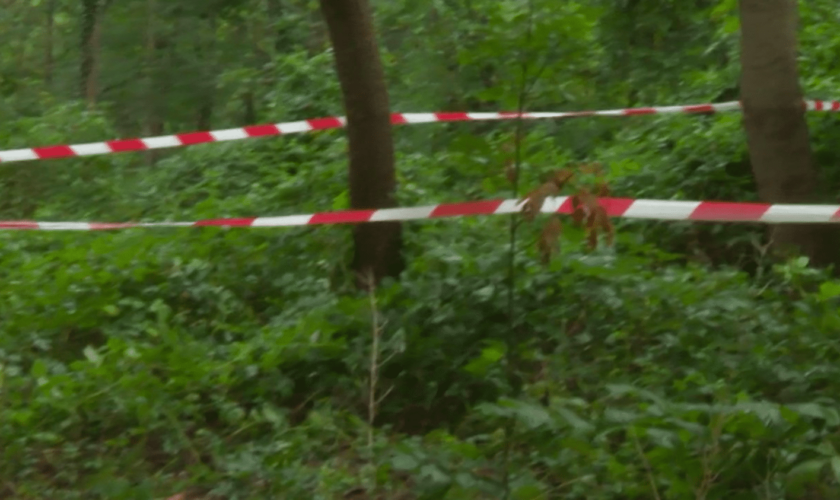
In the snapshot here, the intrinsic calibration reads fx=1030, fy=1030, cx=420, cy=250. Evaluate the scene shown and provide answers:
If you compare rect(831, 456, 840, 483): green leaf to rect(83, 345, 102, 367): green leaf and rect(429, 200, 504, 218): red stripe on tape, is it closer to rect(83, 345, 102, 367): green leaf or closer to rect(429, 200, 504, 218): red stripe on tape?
rect(429, 200, 504, 218): red stripe on tape

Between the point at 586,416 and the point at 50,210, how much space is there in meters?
6.39

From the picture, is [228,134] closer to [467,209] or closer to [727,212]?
[467,209]

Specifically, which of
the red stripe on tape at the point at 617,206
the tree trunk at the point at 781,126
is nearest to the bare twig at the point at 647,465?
the red stripe on tape at the point at 617,206

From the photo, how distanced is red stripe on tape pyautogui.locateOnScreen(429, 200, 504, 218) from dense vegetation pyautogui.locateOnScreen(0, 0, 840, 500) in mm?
152

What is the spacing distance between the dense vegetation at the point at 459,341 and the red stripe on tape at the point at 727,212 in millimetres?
372

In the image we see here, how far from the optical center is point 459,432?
431cm

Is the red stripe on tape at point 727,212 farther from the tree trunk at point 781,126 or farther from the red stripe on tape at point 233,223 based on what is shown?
the red stripe on tape at point 233,223

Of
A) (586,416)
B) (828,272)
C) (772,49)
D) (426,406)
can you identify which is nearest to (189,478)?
(426,406)

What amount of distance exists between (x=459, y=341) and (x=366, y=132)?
1416 mm

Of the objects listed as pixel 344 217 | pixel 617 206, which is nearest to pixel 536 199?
pixel 617 206

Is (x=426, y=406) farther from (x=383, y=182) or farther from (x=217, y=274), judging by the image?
(x=217, y=274)

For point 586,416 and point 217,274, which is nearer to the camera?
point 586,416

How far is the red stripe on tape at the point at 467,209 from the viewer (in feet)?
16.1

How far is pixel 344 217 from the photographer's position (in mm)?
5465
